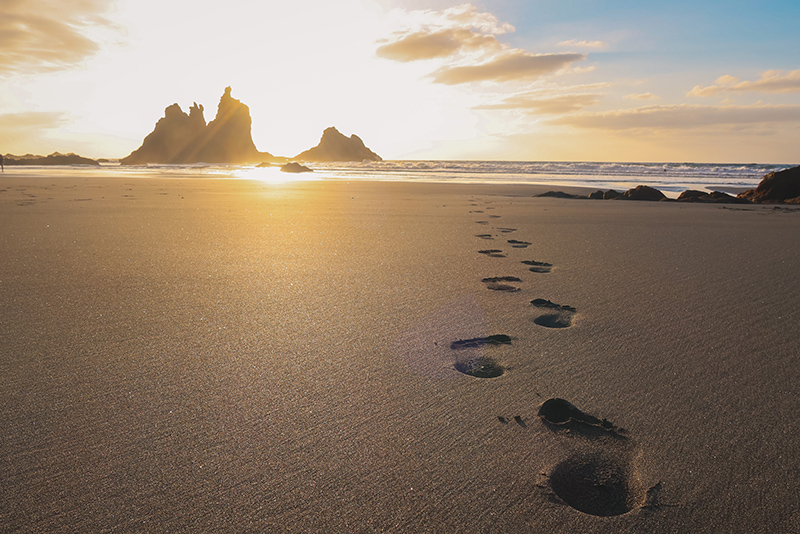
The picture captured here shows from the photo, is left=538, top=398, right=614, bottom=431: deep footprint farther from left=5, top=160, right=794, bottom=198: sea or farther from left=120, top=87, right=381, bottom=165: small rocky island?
left=120, top=87, right=381, bottom=165: small rocky island

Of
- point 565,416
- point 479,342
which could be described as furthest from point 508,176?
point 565,416

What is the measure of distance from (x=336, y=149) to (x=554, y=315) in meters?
107

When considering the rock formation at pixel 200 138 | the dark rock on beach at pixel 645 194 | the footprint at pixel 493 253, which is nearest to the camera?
the footprint at pixel 493 253

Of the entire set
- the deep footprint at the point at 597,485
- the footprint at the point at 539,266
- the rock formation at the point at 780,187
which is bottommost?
the deep footprint at the point at 597,485

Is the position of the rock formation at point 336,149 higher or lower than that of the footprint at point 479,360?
higher

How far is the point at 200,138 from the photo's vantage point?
9675cm

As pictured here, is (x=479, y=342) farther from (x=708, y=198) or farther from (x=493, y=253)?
(x=708, y=198)

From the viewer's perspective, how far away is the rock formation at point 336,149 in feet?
341

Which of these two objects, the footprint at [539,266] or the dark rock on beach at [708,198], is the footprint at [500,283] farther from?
the dark rock on beach at [708,198]

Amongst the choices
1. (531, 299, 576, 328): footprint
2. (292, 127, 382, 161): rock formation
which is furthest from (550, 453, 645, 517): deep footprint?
A: (292, 127, 382, 161): rock formation

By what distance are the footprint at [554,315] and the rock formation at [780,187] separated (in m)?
8.44

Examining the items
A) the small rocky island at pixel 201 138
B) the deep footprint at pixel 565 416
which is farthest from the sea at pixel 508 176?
the small rocky island at pixel 201 138

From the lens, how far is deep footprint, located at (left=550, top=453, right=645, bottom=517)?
3.32 ft

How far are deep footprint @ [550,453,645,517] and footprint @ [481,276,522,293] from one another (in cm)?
146
